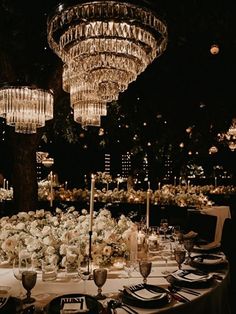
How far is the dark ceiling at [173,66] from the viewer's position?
13.0 feet

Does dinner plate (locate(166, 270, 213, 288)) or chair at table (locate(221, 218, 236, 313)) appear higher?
dinner plate (locate(166, 270, 213, 288))

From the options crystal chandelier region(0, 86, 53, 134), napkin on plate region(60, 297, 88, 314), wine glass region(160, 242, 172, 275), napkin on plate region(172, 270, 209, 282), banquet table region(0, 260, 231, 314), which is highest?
crystal chandelier region(0, 86, 53, 134)

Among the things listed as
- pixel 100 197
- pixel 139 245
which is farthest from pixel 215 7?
pixel 100 197

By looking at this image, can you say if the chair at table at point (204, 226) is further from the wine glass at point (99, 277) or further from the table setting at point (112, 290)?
the wine glass at point (99, 277)

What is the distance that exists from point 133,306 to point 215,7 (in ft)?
11.2

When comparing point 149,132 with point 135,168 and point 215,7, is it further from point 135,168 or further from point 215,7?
point 215,7

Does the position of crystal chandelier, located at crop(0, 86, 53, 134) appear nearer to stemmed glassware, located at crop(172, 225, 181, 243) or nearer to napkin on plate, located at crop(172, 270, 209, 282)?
stemmed glassware, located at crop(172, 225, 181, 243)

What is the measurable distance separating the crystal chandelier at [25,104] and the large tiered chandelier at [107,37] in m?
0.46

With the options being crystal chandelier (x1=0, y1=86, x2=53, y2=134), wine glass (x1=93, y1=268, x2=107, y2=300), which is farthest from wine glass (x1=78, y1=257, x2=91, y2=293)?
crystal chandelier (x1=0, y1=86, x2=53, y2=134)

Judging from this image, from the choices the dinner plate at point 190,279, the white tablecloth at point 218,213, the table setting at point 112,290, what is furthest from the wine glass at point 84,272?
the white tablecloth at point 218,213

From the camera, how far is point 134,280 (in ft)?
7.34

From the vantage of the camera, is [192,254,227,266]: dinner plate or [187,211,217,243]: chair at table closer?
[192,254,227,266]: dinner plate

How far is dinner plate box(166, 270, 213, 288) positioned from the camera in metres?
2.05

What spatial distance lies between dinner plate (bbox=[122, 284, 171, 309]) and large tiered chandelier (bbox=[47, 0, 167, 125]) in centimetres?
156
